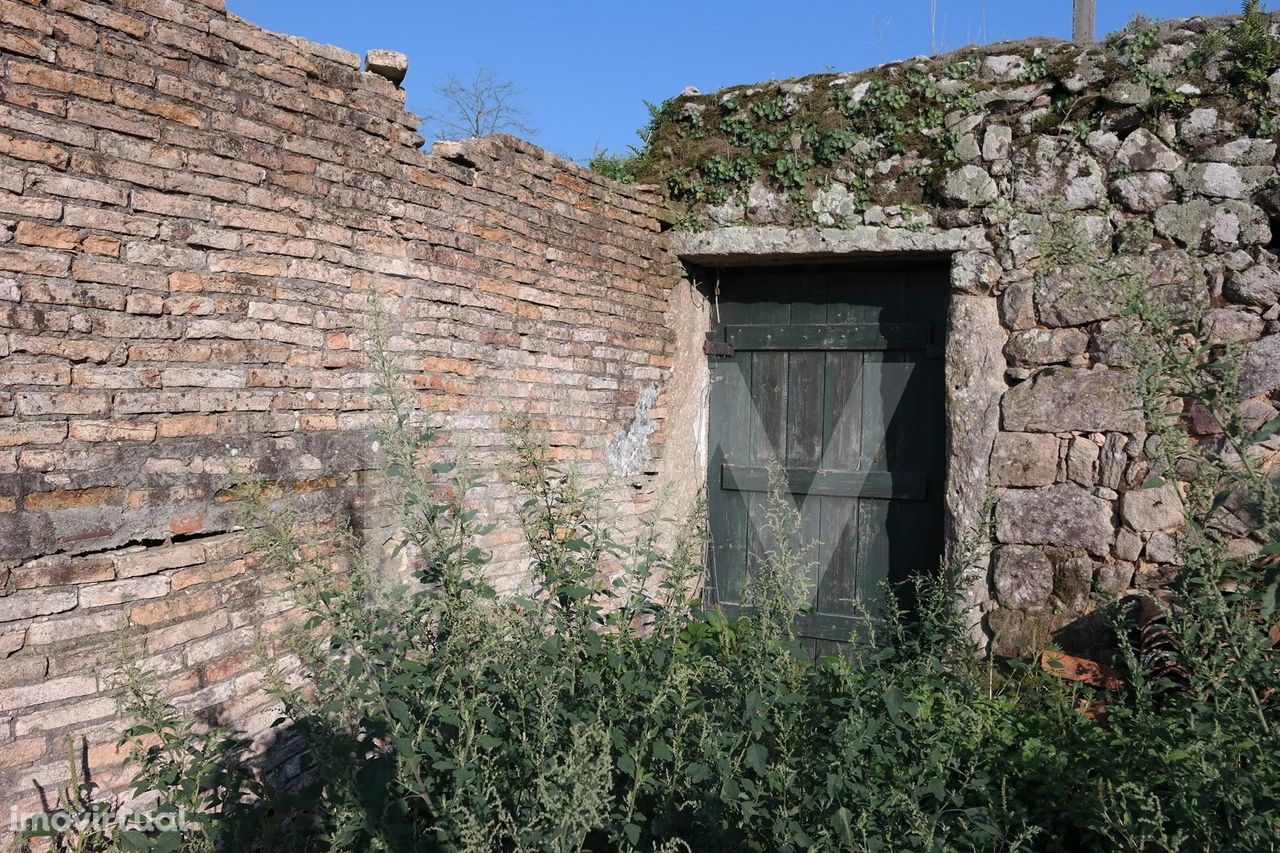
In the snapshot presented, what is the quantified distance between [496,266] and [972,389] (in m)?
2.12

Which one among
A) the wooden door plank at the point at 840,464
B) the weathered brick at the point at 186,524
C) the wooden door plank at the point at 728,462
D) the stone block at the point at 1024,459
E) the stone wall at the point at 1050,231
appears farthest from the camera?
the wooden door plank at the point at 728,462

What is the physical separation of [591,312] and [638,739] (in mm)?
2394

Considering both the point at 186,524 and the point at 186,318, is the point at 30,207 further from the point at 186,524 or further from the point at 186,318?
the point at 186,524

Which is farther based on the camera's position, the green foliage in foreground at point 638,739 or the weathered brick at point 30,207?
the weathered brick at point 30,207

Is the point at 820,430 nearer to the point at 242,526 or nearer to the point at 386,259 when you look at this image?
the point at 386,259

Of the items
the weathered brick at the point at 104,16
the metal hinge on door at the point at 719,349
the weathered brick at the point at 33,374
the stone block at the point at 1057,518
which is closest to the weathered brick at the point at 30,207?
the weathered brick at the point at 33,374

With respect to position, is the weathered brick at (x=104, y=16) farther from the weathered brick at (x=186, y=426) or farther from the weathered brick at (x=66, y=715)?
the weathered brick at (x=66, y=715)

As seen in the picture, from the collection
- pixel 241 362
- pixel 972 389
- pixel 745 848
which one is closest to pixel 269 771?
pixel 241 362

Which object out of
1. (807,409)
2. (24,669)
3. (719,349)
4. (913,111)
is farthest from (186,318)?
(913,111)

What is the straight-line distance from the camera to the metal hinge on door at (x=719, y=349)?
15.9 feet

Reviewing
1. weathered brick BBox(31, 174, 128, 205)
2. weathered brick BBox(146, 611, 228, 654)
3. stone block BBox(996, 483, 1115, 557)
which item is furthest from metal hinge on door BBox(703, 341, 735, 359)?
weathered brick BBox(31, 174, 128, 205)

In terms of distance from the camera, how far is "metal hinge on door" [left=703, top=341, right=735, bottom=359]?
4.86 metres

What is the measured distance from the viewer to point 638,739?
91.4 inches

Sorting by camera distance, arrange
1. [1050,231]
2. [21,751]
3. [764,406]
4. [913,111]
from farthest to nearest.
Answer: [764,406], [913,111], [1050,231], [21,751]
